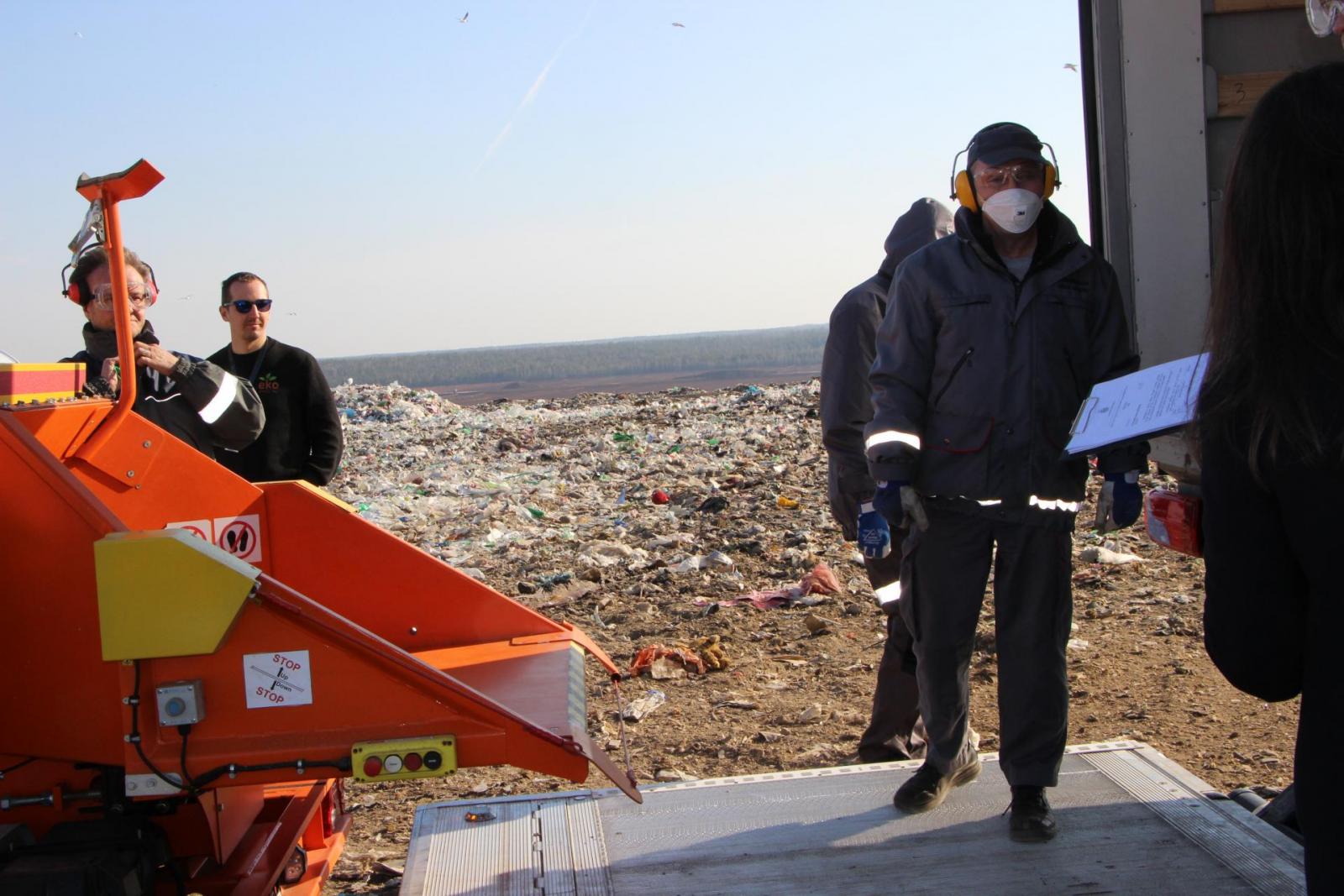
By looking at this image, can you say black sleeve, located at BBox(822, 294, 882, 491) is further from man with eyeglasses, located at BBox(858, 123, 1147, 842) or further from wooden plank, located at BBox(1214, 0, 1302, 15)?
wooden plank, located at BBox(1214, 0, 1302, 15)

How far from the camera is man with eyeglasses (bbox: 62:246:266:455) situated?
3.73m

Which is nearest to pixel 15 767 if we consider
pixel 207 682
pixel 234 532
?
pixel 207 682

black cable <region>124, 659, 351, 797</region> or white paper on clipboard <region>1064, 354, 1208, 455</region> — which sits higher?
white paper on clipboard <region>1064, 354, 1208, 455</region>

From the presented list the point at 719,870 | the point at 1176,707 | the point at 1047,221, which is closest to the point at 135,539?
the point at 719,870

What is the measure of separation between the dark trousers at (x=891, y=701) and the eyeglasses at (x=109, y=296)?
256 cm

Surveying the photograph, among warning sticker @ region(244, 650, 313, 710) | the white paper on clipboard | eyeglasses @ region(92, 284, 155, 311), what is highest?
eyeglasses @ region(92, 284, 155, 311)

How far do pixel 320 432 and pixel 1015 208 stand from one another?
2.96m

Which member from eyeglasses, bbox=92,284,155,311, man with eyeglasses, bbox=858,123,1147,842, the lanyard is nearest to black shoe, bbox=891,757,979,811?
man with eyeglasses, bbox=858,123,1147,842

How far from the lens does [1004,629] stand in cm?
331

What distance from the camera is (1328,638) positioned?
1.51 metres

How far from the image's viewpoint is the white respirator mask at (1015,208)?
10.7 ft

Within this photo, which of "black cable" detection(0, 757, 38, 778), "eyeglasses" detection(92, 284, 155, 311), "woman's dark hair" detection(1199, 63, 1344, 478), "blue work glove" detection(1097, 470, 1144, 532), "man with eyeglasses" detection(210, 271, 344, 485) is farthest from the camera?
"man with eyeglasses" detection(210, 271, 344, 485)

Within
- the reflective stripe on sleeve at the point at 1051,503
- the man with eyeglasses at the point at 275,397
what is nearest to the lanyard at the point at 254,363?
the man with eyeglasses at the point at 275,397

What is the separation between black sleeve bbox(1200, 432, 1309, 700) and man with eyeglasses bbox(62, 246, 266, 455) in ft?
10.1
